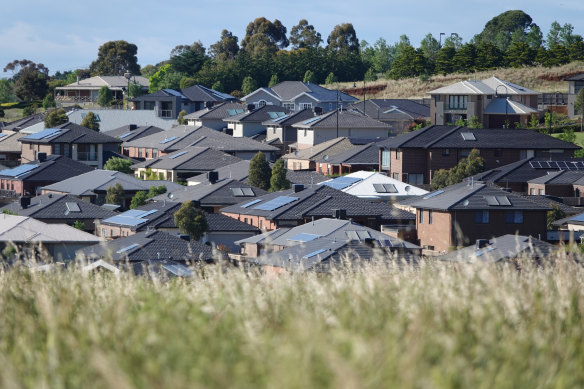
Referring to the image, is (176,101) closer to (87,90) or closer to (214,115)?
(214,115)

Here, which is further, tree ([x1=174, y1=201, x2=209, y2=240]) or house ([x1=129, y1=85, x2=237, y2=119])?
house ([x1=129, y1=85, x2=237, y2=119])

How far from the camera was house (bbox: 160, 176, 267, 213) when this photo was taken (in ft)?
198

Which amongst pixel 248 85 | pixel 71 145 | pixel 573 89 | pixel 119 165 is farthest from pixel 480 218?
pixel 248 85

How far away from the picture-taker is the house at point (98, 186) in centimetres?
6569

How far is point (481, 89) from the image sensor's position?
285 ft

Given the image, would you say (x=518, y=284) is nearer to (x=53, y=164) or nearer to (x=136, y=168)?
(x=53, y=164)

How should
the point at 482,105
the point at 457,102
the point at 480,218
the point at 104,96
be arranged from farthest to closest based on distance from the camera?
the point at 104,96 → the point at 457,102 → the point at 482,105 → the point at 480,218

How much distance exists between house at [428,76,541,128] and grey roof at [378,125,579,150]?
12.5 meters

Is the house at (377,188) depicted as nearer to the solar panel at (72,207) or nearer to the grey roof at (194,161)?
the grey roof at (194,161)

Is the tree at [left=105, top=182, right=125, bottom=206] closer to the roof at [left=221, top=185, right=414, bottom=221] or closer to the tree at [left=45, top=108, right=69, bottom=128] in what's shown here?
the roof at [left=221, top=185, right=414, bottom=221]

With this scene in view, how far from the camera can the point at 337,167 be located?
76.8 meters

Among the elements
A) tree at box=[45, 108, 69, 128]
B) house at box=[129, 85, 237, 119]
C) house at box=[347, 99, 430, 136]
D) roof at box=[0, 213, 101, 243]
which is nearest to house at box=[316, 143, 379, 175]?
house at box=[347, 99, 430, 136]

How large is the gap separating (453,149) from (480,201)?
20346mm

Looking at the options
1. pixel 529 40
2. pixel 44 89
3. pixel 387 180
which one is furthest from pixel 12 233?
pixel 529 40
